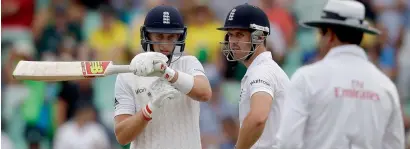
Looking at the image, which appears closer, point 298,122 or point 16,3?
point 298,122

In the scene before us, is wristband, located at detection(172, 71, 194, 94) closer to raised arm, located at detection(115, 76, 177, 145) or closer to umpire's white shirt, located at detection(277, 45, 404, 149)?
raised arm, located at detection(115, 76, 177, 145)

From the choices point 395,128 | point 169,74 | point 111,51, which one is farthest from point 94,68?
point 111,51

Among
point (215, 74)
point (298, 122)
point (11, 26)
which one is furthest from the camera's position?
point (11, 26)

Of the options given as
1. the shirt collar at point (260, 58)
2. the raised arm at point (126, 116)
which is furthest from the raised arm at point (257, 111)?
the raised arm at point (126, 116)

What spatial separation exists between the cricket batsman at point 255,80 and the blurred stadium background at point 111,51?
3.88 m

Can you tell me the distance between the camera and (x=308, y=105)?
5449 millimetres

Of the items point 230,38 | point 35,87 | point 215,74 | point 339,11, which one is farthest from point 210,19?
point 339,11

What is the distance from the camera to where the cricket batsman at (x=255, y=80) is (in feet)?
21.2

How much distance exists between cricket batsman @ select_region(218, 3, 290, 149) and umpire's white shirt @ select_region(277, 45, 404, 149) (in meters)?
0.95

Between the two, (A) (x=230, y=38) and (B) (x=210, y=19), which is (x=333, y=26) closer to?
(A) (x=230, y=38)

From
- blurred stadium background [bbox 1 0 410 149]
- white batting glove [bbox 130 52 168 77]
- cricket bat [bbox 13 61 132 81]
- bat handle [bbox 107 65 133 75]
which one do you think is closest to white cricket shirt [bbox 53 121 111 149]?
blurred stadium background [bbox 1 0 410 149]

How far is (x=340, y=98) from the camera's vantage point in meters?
5.47

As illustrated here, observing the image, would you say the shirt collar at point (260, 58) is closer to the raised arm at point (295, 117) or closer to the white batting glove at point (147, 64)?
the white batting glove at point (147, 64)

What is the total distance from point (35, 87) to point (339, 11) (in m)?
6.87
